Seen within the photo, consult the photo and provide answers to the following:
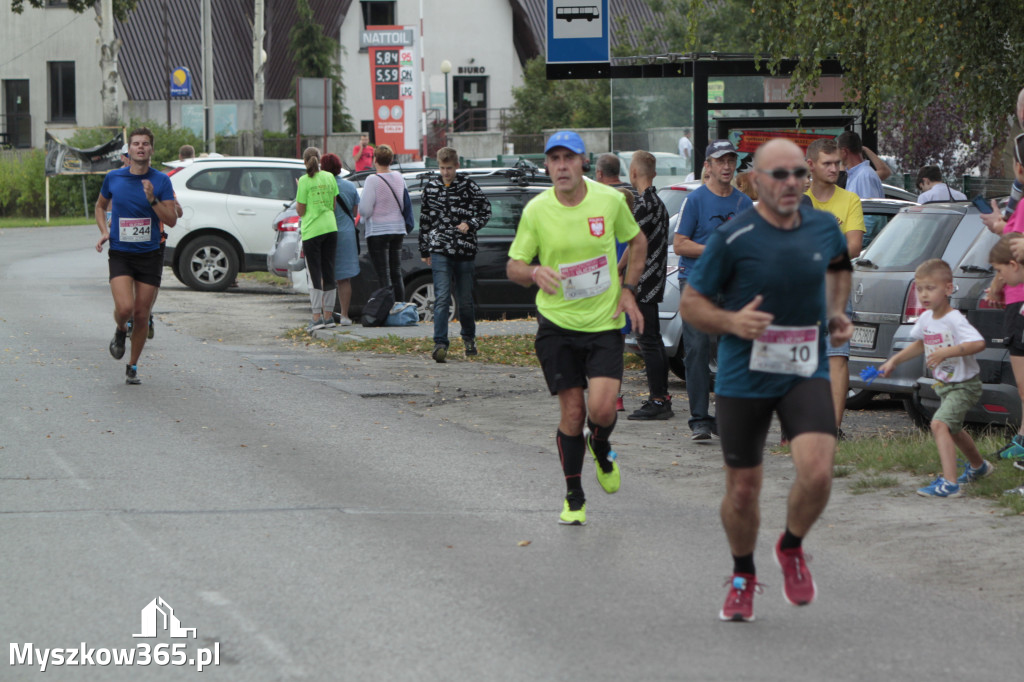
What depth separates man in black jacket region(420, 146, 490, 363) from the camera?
13781mm

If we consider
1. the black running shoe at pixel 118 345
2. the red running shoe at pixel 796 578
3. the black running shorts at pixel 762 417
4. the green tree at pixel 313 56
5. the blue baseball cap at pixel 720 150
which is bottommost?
the red running shoe at pixel 796 578

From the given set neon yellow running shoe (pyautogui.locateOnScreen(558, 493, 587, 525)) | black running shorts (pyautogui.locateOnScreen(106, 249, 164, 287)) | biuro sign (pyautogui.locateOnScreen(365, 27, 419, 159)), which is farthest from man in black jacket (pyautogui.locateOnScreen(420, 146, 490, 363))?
biuro sign (pyautogui.locateOnScreen(365, 27, 419, 159))

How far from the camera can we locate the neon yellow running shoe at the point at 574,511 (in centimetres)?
718

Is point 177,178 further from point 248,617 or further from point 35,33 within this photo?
point 35,33

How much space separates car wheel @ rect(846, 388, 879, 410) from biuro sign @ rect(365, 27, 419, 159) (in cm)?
2530

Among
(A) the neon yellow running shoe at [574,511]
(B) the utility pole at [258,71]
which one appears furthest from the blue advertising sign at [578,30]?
(B) the utility pole at [258,71]

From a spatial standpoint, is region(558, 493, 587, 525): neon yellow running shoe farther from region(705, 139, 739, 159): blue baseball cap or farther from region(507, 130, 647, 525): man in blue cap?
region(705, 139, 739, 159): blue baseball cap

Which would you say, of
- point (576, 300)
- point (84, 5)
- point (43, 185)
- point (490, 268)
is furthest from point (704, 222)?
point (84, 5)

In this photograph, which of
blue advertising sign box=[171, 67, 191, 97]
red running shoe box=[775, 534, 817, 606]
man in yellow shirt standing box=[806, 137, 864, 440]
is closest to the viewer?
red running shoe box=[775, 534, 817, 606]

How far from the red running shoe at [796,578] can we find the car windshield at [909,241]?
499 centimetres

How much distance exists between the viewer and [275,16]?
60.4 metres

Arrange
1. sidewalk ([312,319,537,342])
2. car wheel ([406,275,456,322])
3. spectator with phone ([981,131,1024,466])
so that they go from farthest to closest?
car wheel ([406,275,456,322]), sidewalk ([312,319,537,342]), spectator with phone ([981,131,1024,466])

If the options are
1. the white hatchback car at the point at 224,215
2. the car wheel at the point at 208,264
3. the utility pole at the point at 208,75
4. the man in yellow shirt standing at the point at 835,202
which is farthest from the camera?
the utility pole at the point at 208,75

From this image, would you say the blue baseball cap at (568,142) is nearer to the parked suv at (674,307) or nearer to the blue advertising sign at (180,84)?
the parked suv at (674,307)
